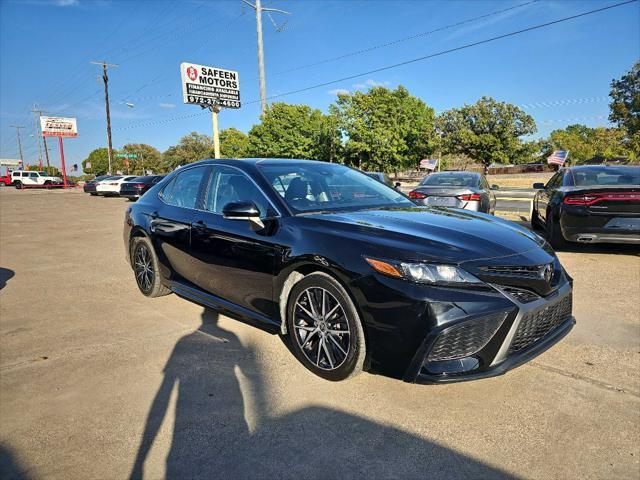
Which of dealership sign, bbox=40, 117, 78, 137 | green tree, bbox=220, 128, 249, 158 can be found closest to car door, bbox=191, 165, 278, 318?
green tree, bbox=220, 128, 249, 158

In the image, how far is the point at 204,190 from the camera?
381cm

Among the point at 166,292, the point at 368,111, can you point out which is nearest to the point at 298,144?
the point at 368,111

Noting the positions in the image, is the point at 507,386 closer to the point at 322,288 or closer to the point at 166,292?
the point at 322,288

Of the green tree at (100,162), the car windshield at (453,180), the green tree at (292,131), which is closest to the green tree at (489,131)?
the green tree at (292,131)

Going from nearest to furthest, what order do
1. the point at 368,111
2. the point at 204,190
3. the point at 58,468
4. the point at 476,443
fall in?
the point at 58,468
the point at 476,443
the point at 204,190
the point at 368,111

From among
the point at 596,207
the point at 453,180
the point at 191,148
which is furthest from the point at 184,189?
the point at 191,148

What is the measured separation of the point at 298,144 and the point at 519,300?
48.1m

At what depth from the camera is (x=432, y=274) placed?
2277 millimetres

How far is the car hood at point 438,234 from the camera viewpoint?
7.83 feet

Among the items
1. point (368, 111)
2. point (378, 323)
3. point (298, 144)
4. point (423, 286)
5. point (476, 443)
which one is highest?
point (368, 111)

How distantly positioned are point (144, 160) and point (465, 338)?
107995mm

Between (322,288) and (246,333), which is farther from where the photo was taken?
(246,333)

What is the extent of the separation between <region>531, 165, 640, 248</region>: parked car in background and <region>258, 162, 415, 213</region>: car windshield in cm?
330

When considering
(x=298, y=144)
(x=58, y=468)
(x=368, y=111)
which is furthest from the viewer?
(x=298, y=144)
